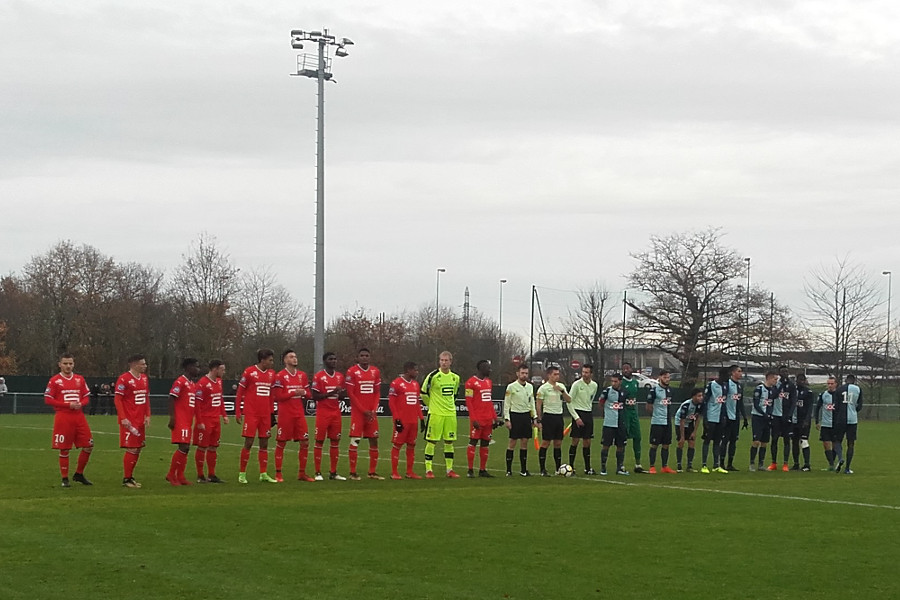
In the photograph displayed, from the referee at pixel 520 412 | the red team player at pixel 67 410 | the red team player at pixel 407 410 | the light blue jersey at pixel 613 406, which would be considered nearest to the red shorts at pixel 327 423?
the red team player at pixel 407 410

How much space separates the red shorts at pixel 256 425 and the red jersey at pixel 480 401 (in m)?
3.87

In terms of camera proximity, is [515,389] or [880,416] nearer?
[515,389]

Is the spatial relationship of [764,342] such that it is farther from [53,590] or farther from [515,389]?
[53,590]

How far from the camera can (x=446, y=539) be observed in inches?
483

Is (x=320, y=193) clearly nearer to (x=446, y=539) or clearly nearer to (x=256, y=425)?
(x=256, y=425)

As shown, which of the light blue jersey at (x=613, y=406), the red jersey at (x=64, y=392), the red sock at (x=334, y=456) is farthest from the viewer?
the light blue jersey at (x=613, y=406)

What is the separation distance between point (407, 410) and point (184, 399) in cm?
408

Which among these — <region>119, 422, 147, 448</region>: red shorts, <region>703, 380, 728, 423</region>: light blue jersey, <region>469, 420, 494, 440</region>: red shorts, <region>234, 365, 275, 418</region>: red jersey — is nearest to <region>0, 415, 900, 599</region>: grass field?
<region>119, 422, 147, 448</region>: red shorts

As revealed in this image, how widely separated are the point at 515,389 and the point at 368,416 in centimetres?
294

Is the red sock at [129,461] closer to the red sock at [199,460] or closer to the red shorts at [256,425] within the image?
the red sock at [199,460]

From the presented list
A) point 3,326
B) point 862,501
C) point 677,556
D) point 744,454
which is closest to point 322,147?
point 744,454

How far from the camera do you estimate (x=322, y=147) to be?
40.3m

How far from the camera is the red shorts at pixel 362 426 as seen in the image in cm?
1972

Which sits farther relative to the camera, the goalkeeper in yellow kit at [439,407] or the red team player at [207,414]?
the goalkeeper in yellow kit at [439,407]
